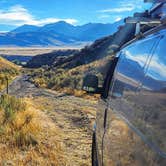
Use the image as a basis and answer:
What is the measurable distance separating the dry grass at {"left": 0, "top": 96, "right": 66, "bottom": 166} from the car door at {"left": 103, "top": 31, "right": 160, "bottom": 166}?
3532 mm

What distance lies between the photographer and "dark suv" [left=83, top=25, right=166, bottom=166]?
Answer: 8.68 feet

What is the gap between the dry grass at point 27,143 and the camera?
7867mm

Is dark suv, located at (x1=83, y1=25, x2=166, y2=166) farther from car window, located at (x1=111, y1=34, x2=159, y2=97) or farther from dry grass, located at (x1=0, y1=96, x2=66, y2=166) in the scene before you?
dry grass, located at (x1=0, y1=96, x2=66, y2=166)

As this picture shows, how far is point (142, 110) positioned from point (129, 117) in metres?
0.43

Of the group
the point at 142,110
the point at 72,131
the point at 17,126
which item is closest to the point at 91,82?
the point at 142,110

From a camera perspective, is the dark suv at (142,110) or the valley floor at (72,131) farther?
the valley floor at (72,131)

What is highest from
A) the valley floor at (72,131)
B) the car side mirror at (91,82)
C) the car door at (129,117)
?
the car door at (129,117)

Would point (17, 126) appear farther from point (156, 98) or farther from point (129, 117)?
point (156, 98)

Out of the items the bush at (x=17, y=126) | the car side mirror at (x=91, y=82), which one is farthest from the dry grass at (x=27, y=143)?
the car side mirror at (x=91, y=82)

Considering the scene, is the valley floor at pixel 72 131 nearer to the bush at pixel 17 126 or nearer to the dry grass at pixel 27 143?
the dry grass at pixel 27 143

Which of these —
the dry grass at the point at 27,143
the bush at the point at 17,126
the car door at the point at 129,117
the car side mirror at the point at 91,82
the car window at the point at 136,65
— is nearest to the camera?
the car door at the point at 129,117

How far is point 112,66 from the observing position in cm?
621

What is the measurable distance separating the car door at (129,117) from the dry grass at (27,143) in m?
3.53

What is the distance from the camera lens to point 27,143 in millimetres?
9109
